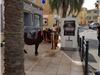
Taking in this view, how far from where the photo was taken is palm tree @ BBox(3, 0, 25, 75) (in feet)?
18.1

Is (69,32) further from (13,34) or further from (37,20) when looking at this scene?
(37,20)

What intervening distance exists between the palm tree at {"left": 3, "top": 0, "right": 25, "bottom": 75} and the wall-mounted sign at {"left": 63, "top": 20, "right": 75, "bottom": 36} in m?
12.1

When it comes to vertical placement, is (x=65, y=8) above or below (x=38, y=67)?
above

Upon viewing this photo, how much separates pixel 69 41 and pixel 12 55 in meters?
12.4

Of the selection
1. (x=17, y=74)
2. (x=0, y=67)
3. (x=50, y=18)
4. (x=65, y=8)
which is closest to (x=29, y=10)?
(x=65, y=8)

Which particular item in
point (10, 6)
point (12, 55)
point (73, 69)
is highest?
point (10, 6)

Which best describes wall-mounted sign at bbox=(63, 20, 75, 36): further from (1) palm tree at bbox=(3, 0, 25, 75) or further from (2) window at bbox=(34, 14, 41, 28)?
(2) window at bbox=(34, 14, 41, 28)

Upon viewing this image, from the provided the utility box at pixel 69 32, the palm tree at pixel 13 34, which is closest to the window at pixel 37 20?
the utility box at pixel 69 32

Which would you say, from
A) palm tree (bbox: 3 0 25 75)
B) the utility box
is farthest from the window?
palm tree (bbox: 3 0 25 75)

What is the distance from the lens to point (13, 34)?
18.2 ft

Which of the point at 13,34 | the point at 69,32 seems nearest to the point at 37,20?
the point at 69,32

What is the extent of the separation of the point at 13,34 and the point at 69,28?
12.4 meters

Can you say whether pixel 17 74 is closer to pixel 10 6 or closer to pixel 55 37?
pixel 10 6

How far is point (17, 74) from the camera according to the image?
19.2 ft
